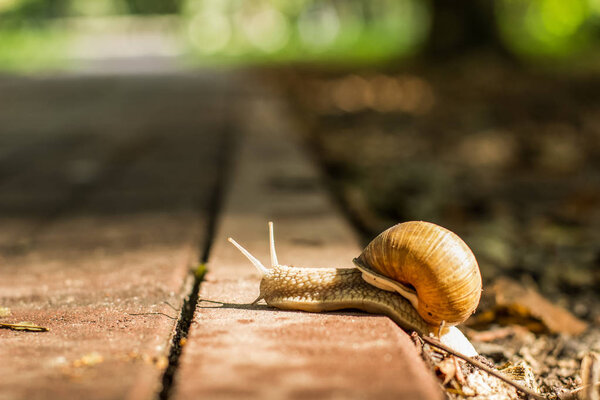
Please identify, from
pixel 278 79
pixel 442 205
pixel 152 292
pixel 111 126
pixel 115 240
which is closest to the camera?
pixel 152 292

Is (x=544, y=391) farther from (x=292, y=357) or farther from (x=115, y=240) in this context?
(x=115, y=240)

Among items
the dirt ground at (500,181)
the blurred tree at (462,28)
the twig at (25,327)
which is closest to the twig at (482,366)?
the dirt ground at (500,181)

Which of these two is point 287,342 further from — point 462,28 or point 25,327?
point 462,28

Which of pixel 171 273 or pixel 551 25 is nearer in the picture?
pixel 171 273

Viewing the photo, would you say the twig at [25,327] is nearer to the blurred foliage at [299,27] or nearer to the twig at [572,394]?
the twig at [572,394]

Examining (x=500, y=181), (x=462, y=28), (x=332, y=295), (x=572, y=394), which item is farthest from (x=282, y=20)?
(x=572, y=394)

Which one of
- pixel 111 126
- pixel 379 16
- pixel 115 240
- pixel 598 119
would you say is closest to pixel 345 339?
pixel 115 240
